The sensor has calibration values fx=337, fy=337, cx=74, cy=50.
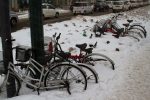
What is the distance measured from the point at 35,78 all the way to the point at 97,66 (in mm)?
2636

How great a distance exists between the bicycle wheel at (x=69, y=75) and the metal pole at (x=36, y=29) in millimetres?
562

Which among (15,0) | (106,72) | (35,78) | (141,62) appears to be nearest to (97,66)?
(106,72)

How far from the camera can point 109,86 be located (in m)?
8.06

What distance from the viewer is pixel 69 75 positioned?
7.58m

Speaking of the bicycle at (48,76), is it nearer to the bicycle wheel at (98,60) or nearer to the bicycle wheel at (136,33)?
the bicycle wheel at (98,60)

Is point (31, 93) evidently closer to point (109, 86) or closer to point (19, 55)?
point (19, 55)

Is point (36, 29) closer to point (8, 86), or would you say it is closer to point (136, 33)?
point (8, 86)

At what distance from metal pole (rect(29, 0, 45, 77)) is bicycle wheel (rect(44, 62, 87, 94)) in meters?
0.56

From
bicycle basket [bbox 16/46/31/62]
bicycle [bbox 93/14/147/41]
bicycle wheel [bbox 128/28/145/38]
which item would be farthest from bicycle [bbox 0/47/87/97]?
bicycle wheel [bbox 128/28/145/38]

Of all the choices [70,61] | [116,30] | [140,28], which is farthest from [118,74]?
[140,28]

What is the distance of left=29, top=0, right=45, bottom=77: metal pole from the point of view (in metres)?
7.78

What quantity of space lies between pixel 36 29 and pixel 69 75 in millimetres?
1349

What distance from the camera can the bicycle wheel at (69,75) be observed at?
7.28 metres

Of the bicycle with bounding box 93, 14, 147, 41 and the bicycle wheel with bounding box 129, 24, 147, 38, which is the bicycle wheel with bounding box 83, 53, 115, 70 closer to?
the bicycle with bounding box 93, 14, 147, 41
